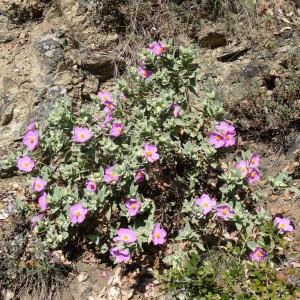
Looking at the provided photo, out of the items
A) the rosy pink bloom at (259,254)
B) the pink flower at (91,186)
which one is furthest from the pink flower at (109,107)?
the rosy pink bloom at (259,254)

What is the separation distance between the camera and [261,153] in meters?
3.49

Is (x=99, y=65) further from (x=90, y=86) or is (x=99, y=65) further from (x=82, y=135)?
(x=82, y=135)

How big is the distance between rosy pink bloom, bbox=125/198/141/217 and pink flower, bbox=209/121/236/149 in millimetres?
638

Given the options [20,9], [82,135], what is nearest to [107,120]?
[82,135]

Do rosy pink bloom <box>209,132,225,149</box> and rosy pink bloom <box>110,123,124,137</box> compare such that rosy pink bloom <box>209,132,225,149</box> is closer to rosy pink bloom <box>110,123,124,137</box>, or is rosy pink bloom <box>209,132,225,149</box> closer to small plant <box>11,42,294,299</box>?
small plant <box>11,42,294,299</box>

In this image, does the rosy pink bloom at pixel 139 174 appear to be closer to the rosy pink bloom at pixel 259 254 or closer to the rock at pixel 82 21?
the rosy pink bloom at pixel 259 254

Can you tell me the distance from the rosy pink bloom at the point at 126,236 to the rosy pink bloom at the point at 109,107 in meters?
0.83

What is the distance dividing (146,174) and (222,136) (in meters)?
0.56

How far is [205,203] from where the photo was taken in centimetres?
293

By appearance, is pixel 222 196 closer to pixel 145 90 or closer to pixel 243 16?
pixel 145 90

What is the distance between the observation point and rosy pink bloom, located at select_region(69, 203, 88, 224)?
2.87 m

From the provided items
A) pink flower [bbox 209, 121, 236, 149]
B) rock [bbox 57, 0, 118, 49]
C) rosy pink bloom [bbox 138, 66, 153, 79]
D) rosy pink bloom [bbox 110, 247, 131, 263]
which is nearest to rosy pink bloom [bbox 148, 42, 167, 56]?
rosy pink bloom [bbox 138, 66, 153, 79]

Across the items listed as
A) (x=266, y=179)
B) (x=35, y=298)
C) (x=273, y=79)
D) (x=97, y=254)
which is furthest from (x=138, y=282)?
(x=273, y=79)

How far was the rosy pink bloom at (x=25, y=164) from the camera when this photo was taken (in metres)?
3.01
